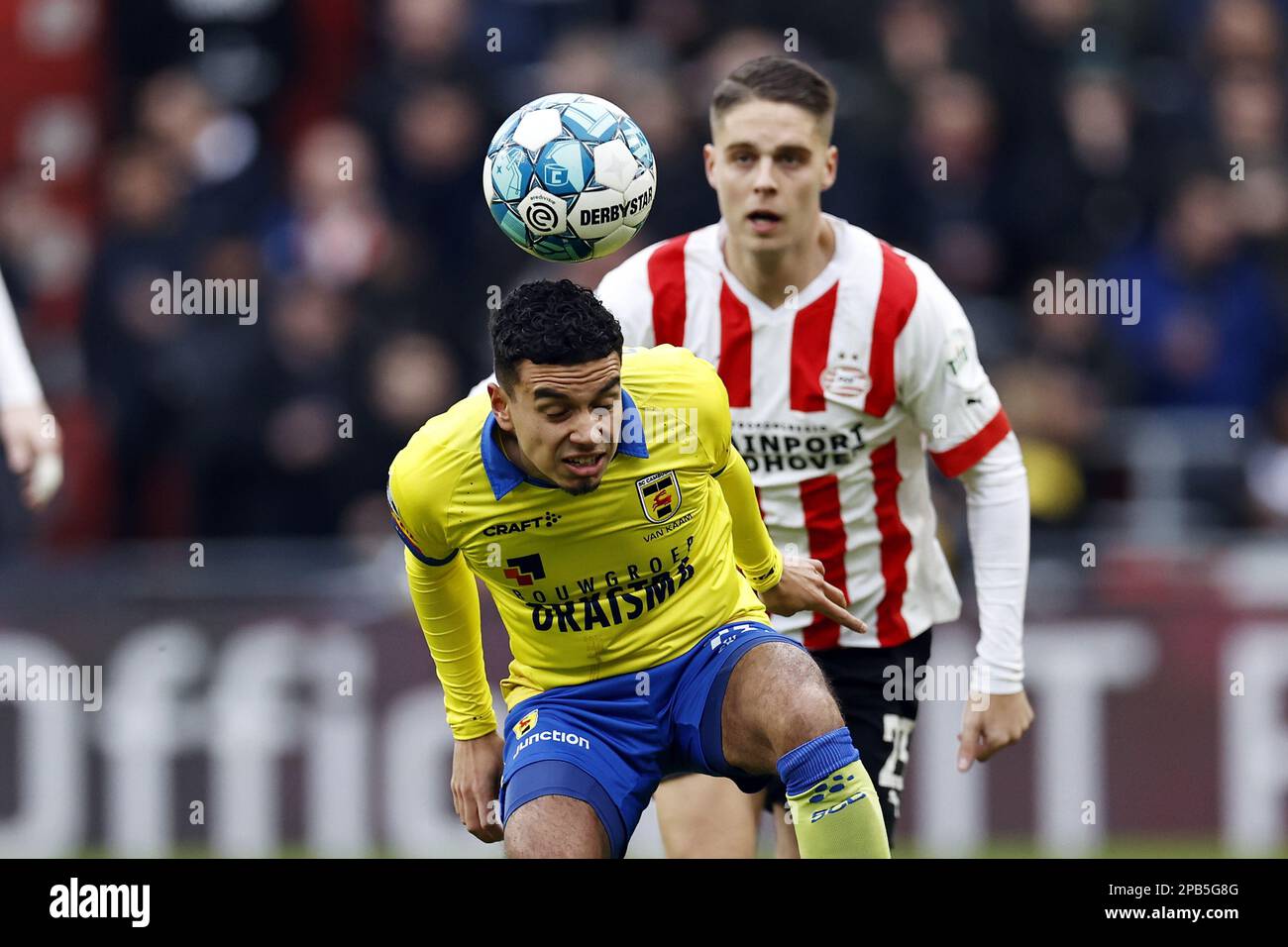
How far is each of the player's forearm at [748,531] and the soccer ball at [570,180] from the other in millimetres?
708

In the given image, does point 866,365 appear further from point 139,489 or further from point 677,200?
point 139,489

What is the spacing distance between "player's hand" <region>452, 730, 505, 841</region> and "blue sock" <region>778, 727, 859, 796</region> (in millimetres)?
912

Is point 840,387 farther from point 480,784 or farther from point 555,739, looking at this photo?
point 480,784

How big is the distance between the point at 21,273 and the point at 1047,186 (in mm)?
5457

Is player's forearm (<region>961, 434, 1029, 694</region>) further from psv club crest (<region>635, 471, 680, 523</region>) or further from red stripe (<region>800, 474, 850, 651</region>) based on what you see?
psv club crest (<region>635, 471, 680, 523</region>)

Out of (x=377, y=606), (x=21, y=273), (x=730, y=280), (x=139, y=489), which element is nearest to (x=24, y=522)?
(x=139, y=489)

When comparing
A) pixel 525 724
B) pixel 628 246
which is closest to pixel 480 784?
pixel 525 724

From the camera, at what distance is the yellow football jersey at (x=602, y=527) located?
A: 17.9ft

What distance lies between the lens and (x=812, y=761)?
5219 mm

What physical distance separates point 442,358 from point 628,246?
1096 millimetres

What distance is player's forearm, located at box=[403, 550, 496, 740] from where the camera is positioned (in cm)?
576

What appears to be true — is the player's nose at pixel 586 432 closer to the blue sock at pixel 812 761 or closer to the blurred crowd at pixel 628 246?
the blue sock at pixel 812 761

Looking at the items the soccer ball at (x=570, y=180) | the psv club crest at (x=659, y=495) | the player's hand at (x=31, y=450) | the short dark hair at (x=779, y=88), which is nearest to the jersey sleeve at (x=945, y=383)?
the short dark hair at (x=779, y=88)

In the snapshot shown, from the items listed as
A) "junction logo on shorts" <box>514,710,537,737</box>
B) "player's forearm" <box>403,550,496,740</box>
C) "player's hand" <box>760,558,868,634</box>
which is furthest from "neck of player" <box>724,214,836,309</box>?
"junction logo on shorts" <box>514,710,537,737</box>
